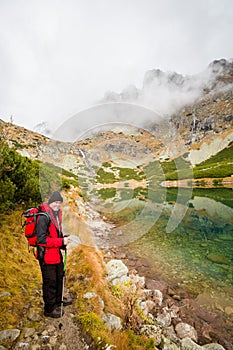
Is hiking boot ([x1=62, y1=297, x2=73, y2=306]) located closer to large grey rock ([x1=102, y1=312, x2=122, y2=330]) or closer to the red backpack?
large grey rock ([x1=102, y1=312, x2=122, y2=330])

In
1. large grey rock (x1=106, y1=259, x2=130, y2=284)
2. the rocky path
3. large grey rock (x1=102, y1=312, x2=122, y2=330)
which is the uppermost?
the rocky path

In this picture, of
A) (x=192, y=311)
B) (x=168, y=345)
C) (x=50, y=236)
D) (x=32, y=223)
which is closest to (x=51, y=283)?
(x=50, y=236)

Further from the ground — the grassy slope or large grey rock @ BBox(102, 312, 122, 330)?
the grassy slope

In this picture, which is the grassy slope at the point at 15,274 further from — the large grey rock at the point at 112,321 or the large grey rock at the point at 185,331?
the large grey rock at the point at 185,331

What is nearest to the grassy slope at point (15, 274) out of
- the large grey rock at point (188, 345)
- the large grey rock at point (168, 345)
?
the large grey rock at point (168, 345)

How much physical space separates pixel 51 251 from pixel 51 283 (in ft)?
2.66

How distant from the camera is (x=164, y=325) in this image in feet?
20.7

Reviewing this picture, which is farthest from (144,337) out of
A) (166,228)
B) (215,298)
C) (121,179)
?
(121,179)

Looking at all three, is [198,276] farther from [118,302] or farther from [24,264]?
[24,264]

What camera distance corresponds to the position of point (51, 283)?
480 centimetres

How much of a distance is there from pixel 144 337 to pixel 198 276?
21.5ft

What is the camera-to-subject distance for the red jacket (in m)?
4.34

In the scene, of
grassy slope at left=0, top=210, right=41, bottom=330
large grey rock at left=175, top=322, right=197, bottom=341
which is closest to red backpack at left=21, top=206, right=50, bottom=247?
grassy slope at left=0, top=210, right=41, bottom=330

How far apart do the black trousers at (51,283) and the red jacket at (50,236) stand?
7.9 inches
